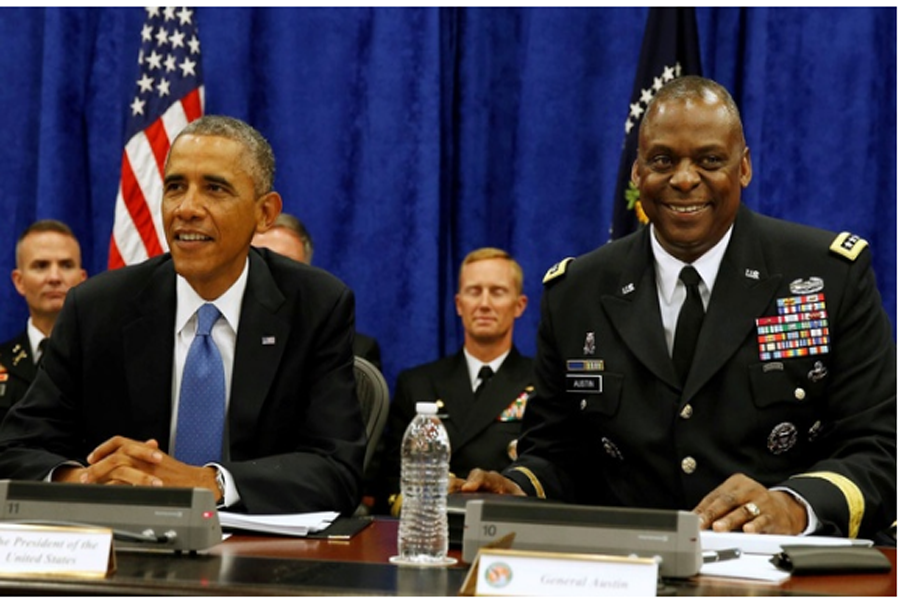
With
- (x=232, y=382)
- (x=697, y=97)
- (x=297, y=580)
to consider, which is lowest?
(x=297, y=580)

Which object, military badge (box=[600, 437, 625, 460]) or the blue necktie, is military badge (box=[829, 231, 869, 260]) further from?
the blue necktie

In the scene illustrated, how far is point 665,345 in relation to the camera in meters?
2.48

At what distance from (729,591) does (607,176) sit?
3.73 meters

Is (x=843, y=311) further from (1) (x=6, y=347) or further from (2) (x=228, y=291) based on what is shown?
(1) (x=6, y=347)

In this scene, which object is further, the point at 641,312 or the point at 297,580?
the point at 641,312

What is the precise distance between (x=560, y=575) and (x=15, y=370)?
13.3 ft

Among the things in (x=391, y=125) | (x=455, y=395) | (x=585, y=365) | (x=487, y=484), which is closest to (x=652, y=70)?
(x=391, y=125)

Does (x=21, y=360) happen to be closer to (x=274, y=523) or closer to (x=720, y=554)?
(x=274, y=523)

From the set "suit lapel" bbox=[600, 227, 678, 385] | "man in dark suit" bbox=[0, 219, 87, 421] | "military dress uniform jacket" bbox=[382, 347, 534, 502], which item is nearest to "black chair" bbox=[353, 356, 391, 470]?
"suit lapel" bbox=[600, 227, 678, 385]

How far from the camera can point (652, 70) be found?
490cm

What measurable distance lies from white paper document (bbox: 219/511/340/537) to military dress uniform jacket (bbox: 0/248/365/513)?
24cm

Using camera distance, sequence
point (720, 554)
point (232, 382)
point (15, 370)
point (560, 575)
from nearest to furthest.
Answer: point (560, 575), point (720, 554), point (232, 382), point (15, 370)

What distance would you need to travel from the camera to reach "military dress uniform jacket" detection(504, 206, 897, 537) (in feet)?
7.85

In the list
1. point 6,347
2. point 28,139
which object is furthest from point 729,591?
point 28,139
